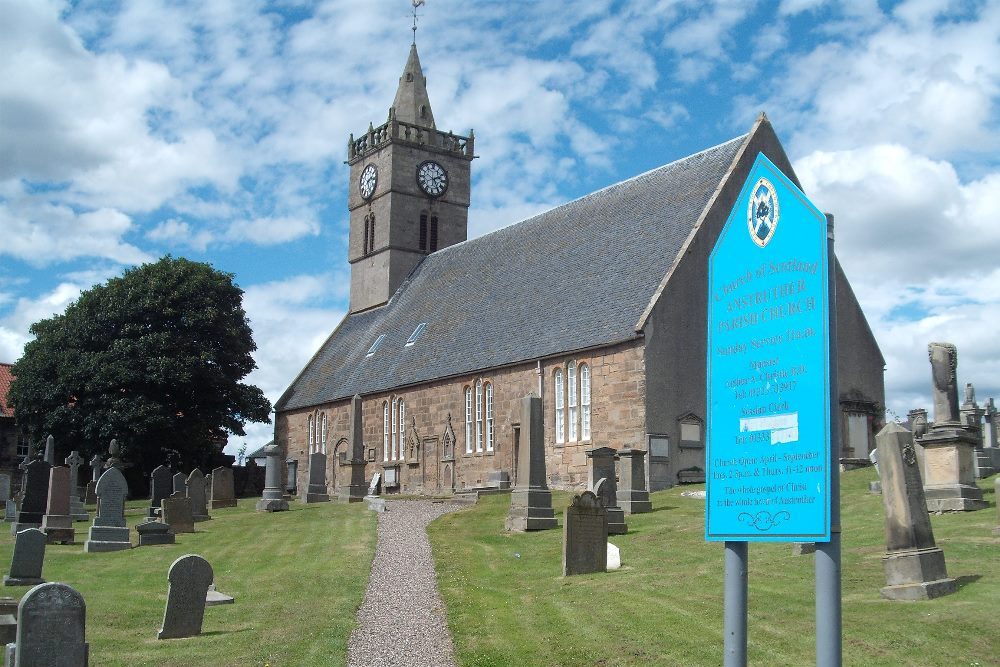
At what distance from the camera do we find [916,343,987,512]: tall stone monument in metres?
18.0

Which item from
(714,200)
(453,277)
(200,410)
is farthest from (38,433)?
(714,200)

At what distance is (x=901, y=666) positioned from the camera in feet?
30.8

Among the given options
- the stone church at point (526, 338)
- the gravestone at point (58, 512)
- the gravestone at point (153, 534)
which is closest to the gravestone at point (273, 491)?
the stone church at point (526, 338)

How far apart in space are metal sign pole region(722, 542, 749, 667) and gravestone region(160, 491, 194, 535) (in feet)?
70.3

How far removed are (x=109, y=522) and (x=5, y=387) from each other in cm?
4372

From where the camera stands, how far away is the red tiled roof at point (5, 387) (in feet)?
187

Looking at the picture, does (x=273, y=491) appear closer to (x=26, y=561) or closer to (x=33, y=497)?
(x=33, y=497)

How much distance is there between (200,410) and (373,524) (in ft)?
82.4

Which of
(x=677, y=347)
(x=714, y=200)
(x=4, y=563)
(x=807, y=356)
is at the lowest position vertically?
(x=4, y=563)

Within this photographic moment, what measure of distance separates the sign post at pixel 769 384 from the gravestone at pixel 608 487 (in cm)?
1157

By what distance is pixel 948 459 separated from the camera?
18391mm

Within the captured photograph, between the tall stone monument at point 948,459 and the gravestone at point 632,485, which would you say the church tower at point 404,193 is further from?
the tall stone monument at point 948,459

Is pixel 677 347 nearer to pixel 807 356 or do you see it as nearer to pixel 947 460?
pixel 947 460

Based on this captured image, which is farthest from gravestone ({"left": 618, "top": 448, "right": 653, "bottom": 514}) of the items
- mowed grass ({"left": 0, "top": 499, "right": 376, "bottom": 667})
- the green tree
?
the green tree
